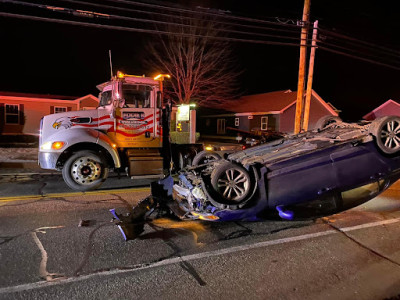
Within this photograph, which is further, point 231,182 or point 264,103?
point 264,103

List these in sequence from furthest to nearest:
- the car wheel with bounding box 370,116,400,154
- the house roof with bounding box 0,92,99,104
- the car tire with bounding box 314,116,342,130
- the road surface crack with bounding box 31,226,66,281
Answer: the house roof with bounding box 0,92,99,104 < the car tire with bounding box 314,116,342,130 < the car wheel with bounding box 370,116,400,154 < the road surface crack with bounding box 31,226,66,281

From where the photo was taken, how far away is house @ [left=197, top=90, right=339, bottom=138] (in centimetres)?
2969

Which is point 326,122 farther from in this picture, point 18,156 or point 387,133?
point 18,156

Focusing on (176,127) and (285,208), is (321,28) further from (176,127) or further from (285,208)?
(285,208)

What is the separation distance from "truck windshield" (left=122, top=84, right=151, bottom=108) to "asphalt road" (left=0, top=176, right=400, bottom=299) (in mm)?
3770

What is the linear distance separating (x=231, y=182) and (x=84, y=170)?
487 centimetres

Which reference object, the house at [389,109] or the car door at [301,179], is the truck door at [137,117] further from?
the house at [389,109]

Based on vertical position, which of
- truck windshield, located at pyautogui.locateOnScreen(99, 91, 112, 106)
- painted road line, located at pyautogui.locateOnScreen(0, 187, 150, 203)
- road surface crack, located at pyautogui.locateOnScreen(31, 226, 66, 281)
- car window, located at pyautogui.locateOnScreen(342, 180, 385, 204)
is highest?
truck windshield, located at pyautogui.locateOnScreen(99, 91, 112, 106)

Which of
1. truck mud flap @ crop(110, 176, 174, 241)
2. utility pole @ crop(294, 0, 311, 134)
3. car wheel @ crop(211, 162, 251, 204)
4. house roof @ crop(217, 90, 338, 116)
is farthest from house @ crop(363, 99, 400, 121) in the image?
car wheel @ crop(211, 162, 251, 204)

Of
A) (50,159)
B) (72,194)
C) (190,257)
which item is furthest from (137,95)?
(190,257)

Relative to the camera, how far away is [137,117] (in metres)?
9.27

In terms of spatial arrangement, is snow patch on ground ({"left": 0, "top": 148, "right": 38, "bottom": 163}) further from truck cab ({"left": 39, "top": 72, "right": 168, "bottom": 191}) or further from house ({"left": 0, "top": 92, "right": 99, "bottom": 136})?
house ({"left": 0, "top": 92, "right": 99, "bottom": 136})

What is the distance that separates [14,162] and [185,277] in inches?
469

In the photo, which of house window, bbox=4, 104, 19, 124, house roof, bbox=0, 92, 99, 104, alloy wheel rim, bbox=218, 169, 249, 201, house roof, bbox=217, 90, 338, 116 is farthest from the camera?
house roof, bbox=217, 90, 338, 116
